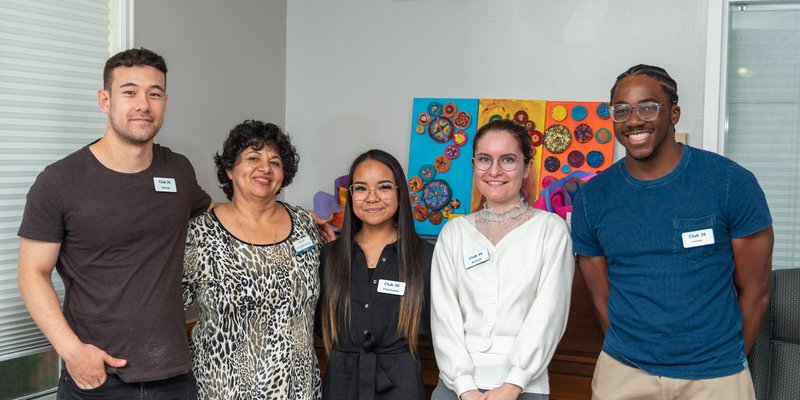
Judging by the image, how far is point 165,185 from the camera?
2.53 m

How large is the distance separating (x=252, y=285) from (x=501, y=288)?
840 millimetres

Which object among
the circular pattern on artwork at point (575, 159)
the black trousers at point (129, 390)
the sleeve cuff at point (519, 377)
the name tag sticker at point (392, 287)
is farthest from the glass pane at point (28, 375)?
the circular pattern on artwork at point (575, 159)

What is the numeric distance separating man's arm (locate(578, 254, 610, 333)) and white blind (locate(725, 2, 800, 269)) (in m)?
1.28

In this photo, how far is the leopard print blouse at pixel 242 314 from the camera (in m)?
2.59

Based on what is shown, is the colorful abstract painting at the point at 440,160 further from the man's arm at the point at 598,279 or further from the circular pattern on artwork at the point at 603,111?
the man's arm at the point at 598,279

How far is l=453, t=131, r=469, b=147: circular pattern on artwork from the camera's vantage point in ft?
14.0

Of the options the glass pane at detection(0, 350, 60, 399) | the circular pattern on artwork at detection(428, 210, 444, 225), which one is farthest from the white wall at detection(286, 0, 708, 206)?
the glass pane at detection(0, 350, 60, 399)

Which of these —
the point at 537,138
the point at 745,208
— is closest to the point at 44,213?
the point at 745,208

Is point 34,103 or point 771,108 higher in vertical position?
point 771,108

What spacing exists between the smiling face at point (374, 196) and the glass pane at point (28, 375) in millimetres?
1357

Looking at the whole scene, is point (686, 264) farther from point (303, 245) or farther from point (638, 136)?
point (303, 245)

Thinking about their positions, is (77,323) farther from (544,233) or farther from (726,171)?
(726,171)

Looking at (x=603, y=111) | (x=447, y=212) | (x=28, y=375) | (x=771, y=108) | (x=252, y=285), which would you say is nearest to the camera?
(x=252, y=285)

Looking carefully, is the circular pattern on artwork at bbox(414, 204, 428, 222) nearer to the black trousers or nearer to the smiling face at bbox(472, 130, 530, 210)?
the smiling face at bbox(472, 130, 530, 210)
